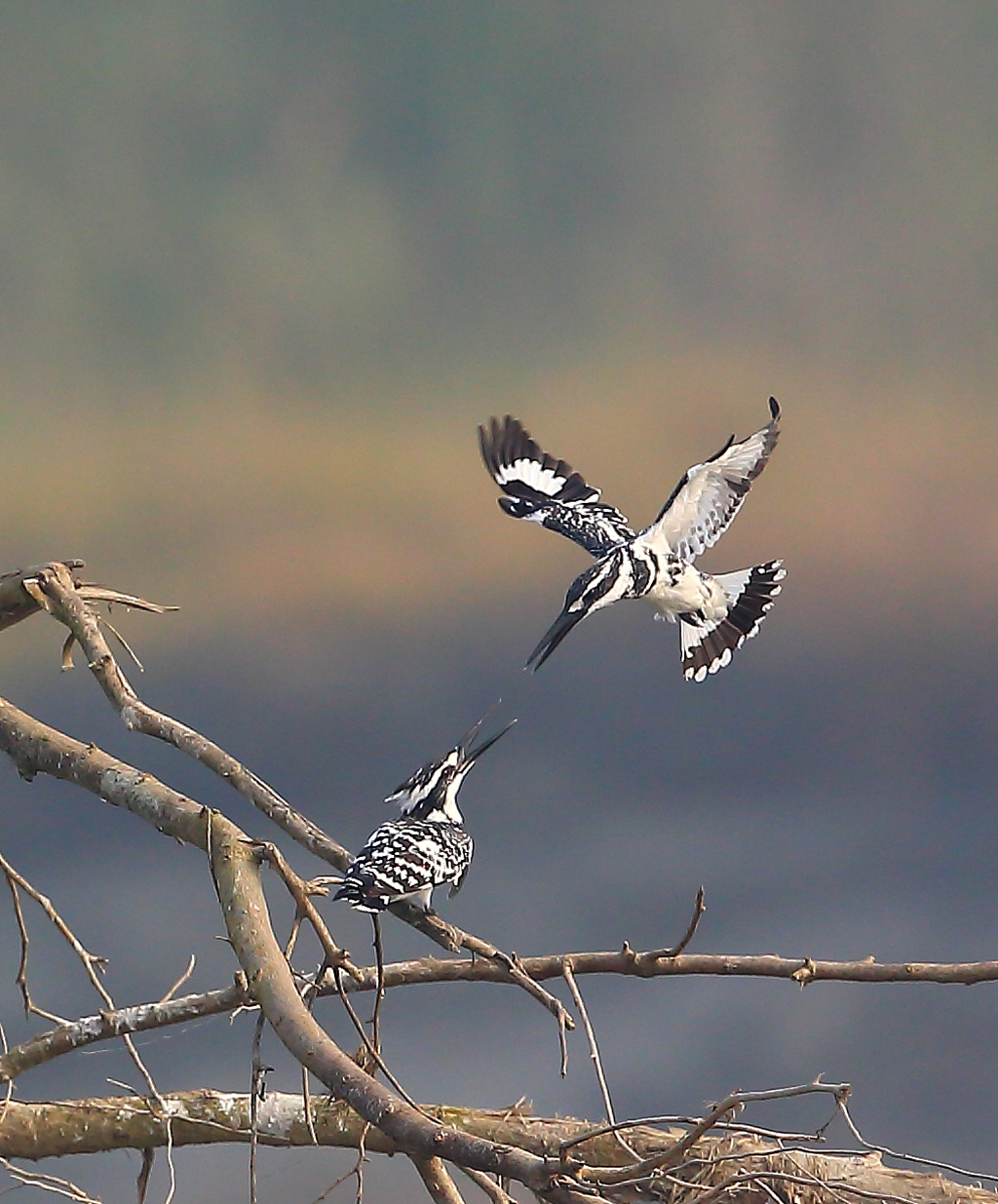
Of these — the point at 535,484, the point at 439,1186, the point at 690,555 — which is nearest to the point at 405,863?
the point at 439,1186

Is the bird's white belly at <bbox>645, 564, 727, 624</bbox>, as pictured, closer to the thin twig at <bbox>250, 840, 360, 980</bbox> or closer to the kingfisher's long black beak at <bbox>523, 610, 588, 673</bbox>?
the kingfisher's long black beak at <bbox>523, 610, 588, 673</bbox>

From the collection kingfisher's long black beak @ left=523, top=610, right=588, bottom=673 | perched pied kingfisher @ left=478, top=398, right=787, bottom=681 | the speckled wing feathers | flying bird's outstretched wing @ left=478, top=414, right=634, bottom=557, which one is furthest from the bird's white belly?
the speckled wing feathers

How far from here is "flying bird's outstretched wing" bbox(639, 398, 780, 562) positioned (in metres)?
3.94

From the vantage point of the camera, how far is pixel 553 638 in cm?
321

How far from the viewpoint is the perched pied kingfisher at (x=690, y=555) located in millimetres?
3748

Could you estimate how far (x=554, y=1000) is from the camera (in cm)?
238

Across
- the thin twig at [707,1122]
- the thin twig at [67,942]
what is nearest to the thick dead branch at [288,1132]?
the thin twig at [67,942]

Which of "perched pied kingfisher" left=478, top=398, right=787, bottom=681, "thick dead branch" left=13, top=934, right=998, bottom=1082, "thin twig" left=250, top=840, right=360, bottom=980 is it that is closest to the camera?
"thin twig" left=250, top=840, right=360, bottom=980

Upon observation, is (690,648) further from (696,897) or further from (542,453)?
(696,897)

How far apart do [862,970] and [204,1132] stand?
2.19 m

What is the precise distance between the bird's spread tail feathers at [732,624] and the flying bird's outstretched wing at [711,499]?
0.24 m

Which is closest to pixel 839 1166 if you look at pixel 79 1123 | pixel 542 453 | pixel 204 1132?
pixel 204 1132

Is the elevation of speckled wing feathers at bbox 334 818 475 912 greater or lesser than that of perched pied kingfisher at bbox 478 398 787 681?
lesser

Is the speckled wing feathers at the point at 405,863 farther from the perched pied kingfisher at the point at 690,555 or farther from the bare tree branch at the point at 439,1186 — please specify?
the perched pied kingfisher at the point at 690,555
